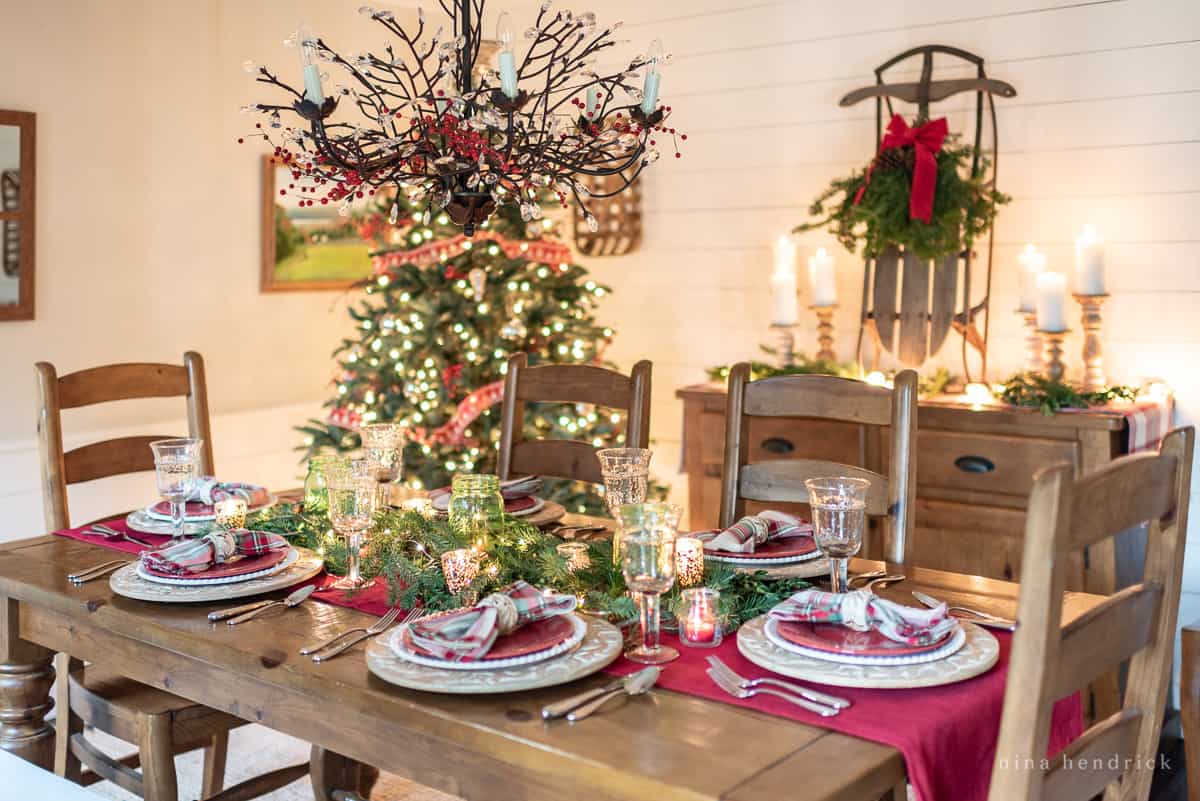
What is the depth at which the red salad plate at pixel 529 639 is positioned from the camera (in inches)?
59.7

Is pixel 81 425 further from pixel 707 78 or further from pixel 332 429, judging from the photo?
pixel 707 78

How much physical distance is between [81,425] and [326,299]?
1168mm

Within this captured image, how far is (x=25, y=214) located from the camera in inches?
151

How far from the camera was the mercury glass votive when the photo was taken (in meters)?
1.66

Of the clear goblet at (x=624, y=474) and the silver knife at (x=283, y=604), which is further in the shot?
the clear goblet at (x=624, y=474)

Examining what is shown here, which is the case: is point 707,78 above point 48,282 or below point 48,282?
above

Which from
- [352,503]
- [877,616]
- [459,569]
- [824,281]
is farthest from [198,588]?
[824,281]

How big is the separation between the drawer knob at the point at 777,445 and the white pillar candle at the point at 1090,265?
2.84ft

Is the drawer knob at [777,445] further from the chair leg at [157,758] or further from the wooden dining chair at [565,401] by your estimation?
the chair leg at [157,758]

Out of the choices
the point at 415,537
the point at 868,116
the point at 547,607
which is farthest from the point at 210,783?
the point at 868,116

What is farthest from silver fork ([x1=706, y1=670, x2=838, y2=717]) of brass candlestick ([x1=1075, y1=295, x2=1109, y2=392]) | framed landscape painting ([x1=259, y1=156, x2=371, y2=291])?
framed landscape painting ([x1=259, y1=156, x2=371, y2=291])

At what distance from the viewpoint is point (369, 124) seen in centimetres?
525

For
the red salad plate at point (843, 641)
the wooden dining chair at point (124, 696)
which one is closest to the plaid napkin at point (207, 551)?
the wooden dining chair at point (124, 696)

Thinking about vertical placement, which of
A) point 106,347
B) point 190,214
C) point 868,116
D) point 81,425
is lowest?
point 81,425
